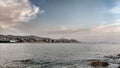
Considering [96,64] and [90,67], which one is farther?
[96,64]

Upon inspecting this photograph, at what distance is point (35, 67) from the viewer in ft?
161

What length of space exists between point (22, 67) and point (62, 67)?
36.0ft

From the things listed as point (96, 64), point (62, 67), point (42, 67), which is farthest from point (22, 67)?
point (96, 64)

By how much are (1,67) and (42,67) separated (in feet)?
36.8

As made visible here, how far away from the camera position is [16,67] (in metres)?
49.1

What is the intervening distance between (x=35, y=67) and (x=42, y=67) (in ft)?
6.31

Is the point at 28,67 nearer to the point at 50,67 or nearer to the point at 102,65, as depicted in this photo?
the point at 50,67

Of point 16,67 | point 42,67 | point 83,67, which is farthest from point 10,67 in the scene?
point 83,67

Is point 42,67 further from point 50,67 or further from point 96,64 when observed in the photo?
point 96,64

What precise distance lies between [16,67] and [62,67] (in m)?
12.7

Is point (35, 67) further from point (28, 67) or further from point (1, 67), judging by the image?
point (1, 67)

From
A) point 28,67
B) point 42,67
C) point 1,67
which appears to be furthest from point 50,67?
point 1,67

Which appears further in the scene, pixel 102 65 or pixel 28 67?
pixel 102 65

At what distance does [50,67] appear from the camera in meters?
49.9
